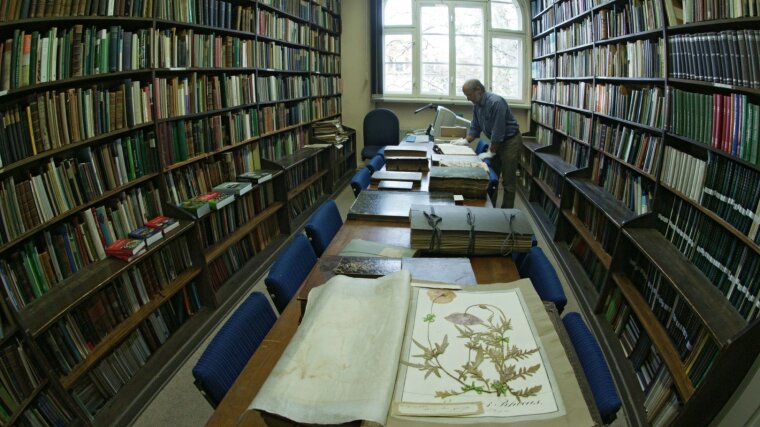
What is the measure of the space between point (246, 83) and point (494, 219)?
2.63 m

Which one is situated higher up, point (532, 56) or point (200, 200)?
point (532, 56)

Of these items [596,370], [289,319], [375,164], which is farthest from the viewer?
[375,164]

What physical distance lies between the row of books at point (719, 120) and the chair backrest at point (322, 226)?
187 cm

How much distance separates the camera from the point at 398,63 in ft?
21.9

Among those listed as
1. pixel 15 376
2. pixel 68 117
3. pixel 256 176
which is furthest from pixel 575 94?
pixel 15 376

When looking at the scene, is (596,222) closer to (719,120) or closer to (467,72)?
(719,120)

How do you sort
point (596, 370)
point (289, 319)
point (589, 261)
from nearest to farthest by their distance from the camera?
point (596, 370)
point (289, 319)
point (589, 261)

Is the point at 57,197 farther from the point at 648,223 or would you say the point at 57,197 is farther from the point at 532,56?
the point at 532,56

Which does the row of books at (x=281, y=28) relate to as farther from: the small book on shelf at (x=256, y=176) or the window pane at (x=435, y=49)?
the window pane at (x=435, y=49)

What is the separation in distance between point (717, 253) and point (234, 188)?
9.33ft

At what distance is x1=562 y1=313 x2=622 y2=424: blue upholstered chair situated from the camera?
1038 mm

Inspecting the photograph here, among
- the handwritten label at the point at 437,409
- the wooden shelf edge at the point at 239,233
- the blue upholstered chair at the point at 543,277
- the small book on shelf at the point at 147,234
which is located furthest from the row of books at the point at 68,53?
the blue upholstered chair at the point at 543,277

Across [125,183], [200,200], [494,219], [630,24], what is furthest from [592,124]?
[125,183]

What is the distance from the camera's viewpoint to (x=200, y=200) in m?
2.83
